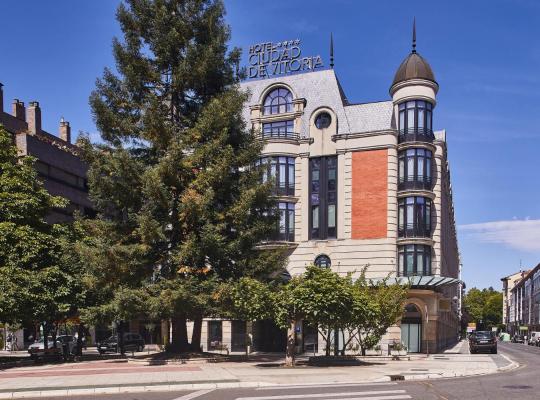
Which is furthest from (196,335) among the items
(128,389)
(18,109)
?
(18,109)

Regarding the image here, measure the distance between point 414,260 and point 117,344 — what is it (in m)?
21.4

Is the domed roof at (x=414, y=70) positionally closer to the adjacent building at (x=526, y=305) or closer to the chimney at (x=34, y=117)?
the chimney at (x=34, y=117)

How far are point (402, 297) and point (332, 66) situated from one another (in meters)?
21.7

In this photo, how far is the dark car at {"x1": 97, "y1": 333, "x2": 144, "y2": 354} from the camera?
41.1 meters

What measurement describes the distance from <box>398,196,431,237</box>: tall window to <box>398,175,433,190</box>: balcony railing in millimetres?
789

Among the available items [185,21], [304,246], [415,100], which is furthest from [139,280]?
[415,100]

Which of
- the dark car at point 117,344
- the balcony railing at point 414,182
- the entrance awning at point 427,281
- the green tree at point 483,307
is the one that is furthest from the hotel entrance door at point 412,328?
the green tree at point 483,307

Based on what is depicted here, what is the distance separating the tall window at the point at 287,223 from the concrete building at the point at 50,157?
51.0ft

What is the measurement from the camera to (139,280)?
28.0 m

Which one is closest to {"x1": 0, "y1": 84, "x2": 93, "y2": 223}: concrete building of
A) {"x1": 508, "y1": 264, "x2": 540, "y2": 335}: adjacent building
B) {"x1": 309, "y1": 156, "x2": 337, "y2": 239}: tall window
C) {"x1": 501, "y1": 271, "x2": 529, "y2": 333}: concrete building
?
{"x1": 309, "y1": 156, "x2": 337, "y2": 239}: tall window

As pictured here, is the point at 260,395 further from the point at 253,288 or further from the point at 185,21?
the point at 185,21

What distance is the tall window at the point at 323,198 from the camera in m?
41.9

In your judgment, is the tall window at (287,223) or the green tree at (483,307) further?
the green tree at (483,307)

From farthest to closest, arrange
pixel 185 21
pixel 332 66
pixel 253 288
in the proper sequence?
pixel 332 66 → pixel 185 21 → pixel 253 288
